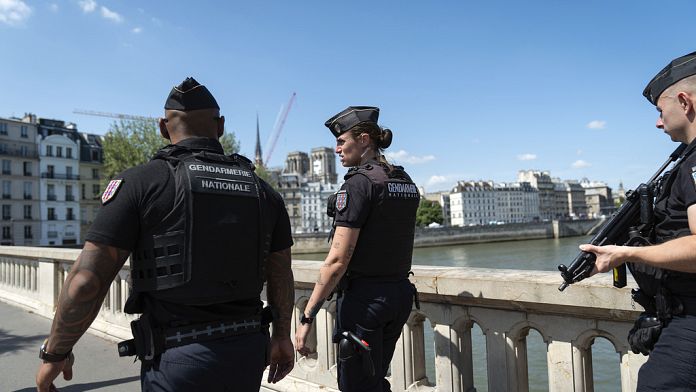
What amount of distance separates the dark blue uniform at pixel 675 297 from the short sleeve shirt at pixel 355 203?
142 cm

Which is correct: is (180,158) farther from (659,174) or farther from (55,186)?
(55,186)

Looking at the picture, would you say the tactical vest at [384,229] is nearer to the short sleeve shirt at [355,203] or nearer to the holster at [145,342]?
the short sleeve shirt at [355,203]

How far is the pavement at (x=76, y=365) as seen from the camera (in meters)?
4.60

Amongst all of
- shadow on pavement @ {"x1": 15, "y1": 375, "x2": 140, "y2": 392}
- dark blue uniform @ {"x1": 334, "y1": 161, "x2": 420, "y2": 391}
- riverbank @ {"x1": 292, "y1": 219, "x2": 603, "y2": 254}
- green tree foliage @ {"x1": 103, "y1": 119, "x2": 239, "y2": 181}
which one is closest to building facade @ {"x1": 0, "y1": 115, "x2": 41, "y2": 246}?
green tree foliage @ {"x1": 103, "y1": 119, "x2": 239, "y2": 181}

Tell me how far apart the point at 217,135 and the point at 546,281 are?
2003 millimetres

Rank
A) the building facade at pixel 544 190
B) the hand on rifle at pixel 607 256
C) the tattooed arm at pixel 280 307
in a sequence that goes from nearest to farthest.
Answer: the hand on rifle at pixel 607 256 < the tattooed arm at pixel 280 307 < the building facade at pixel 544 190

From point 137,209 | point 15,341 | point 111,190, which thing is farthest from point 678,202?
point 15,341

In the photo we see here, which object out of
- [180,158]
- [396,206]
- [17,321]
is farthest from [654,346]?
[17,321]

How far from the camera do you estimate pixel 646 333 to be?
2133 mm

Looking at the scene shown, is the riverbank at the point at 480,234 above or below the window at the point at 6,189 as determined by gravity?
below

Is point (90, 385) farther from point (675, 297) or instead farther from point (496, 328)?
point (675, 297)

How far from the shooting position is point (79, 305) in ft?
6.76

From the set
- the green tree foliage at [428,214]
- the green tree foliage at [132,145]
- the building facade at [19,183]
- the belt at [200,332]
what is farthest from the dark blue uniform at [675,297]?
the green tree foliage at [428,214]

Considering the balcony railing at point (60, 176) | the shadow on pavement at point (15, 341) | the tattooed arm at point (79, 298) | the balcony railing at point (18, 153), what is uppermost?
the balcony railing at point (18, 153)
